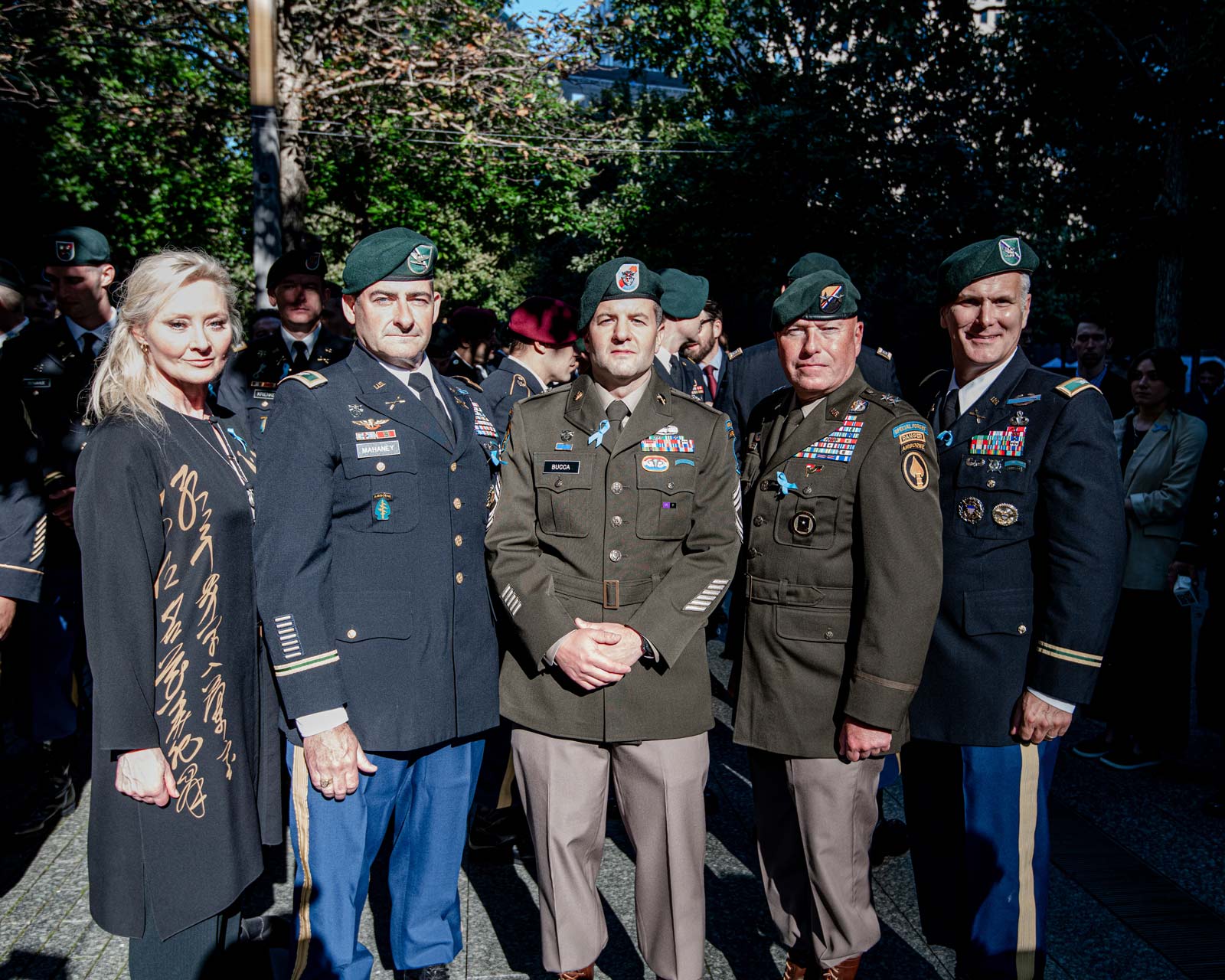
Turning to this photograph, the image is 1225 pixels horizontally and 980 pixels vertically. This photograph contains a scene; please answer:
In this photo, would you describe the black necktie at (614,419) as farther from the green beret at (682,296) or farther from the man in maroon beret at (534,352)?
the green beret at (682,296)

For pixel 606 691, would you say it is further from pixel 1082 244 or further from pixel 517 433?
pixel 1082 244

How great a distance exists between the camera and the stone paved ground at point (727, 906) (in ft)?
10.5

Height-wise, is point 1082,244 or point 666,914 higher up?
point 1082,244

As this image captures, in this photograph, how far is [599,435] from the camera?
290 centimetres

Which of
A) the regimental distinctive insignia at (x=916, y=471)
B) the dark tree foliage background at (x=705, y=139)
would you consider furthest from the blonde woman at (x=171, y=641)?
the dark tree foliage background at (x=705, y=139)

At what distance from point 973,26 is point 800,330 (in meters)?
19.9

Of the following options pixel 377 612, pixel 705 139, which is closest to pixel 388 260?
pixel 377 612

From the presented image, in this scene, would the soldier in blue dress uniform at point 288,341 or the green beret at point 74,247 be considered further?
the soldier in blue dress uniform at point 288,341

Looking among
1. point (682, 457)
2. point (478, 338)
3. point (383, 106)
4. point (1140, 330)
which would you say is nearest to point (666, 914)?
point (682, 457)

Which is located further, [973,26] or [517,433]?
[973,26]

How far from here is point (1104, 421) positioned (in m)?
2.76

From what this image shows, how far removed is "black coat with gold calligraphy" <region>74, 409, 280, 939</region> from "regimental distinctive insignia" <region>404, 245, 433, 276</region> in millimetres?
741

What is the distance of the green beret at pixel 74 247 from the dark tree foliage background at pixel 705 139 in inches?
306

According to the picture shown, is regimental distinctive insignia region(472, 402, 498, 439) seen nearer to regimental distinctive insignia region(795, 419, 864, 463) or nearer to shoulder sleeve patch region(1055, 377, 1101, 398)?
regimental distinctive insignia region(795, 419, 864, 463)
